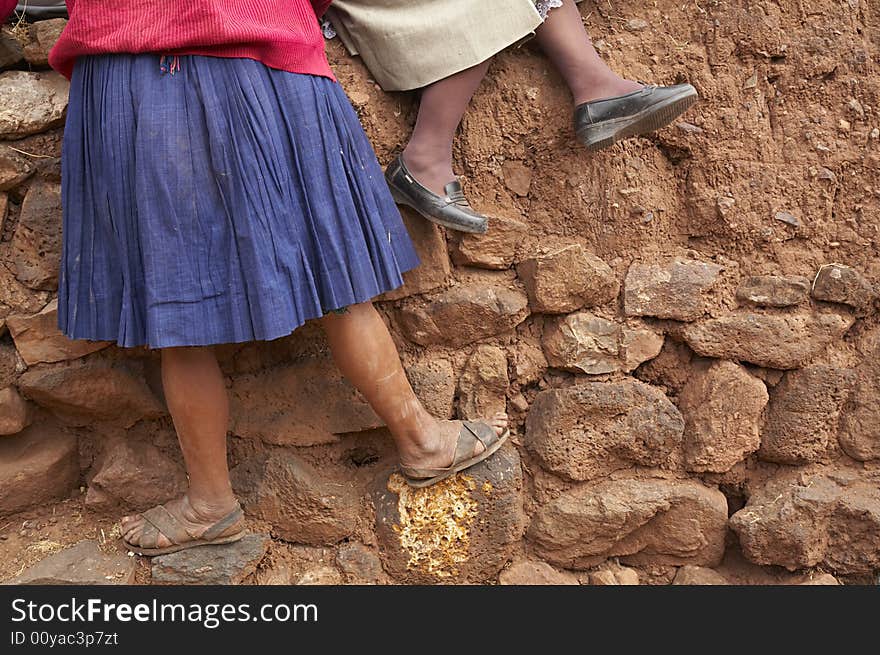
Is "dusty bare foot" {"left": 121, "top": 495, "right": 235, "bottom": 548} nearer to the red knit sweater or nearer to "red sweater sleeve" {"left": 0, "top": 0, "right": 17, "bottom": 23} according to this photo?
the red knit sweater

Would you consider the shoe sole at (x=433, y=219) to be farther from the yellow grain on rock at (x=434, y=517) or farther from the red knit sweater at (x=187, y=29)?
the yellow grain on rock at (x=434, y=517)

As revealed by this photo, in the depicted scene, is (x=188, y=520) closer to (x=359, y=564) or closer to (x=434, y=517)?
(x=359, y=564)

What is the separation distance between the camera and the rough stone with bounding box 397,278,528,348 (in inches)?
81.4

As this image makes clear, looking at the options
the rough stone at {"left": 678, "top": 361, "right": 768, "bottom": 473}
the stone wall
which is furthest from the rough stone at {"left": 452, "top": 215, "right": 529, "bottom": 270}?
the rough stone at {"left": 678, "top": 361, "right": 768, "bottom": 473}

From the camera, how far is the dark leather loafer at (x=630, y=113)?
1837 millimetres

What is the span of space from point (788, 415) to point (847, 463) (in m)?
0.23

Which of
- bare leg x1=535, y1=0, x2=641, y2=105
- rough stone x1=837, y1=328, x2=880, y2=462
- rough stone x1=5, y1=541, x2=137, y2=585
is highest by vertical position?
bare leg x1=535, y1=0, x2=641, y2=105

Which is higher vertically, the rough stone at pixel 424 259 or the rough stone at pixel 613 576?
the rough stone at pixel 424 259

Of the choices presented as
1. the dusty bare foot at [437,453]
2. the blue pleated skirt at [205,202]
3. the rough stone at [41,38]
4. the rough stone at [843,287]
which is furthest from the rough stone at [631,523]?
the rough stone at [41,38]

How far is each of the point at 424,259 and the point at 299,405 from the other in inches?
19.2

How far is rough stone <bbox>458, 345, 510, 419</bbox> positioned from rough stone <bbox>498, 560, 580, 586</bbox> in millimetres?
406

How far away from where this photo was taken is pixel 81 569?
76.9 inches

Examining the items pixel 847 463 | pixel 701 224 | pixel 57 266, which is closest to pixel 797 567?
pixel 847 463
